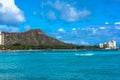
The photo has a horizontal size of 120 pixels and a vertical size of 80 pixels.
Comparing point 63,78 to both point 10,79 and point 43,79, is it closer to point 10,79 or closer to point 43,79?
point 43,79

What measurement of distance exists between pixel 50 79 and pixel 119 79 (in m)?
8.59

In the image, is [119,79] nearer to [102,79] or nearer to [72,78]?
[102,79]

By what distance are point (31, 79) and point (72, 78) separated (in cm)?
516

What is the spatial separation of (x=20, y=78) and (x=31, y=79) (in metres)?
1.68

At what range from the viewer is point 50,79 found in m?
48.2

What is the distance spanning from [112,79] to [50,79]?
7.67 meters

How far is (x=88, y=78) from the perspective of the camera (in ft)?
162

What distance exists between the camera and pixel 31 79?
49.0m

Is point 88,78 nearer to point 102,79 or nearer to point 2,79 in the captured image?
point 102,79

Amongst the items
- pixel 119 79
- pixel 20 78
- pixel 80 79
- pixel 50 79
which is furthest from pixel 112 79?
pixel 20 78

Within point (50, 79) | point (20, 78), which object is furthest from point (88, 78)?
point (20, 78)

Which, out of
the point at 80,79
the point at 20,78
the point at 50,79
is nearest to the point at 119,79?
the point at 80,79

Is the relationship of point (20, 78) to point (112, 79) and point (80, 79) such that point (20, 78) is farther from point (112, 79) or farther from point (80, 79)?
point (112, 79)

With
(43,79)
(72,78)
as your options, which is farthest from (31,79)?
(72,78)
